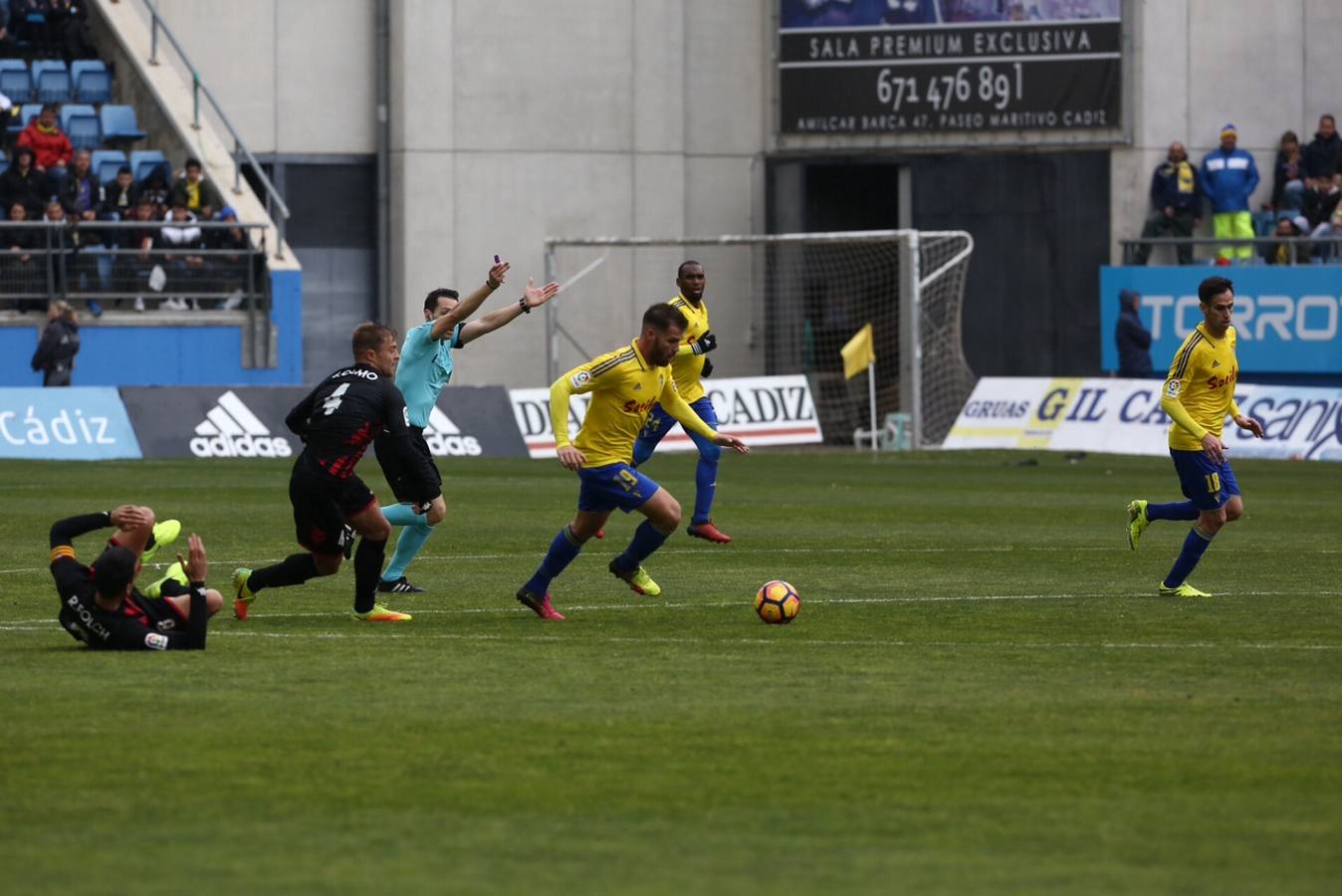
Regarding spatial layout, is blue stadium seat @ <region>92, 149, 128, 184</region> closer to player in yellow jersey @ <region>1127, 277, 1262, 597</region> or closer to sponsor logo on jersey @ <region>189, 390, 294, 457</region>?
sponsor logo on jersey @ <region>189, 390, 294, 457</region>

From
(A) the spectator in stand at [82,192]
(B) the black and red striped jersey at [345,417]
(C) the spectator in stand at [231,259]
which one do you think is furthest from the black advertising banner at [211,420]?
(B) the black and red striped jersey at [345,417]

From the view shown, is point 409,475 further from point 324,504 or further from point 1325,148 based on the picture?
point 1325,148

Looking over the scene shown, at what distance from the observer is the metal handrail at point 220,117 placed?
35094 mm

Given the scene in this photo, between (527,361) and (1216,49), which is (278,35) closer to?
(527,361)

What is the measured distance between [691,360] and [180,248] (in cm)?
1698

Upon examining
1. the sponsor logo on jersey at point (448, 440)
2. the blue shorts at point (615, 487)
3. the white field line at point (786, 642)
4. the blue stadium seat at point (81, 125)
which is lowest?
the sponsor logo on jersey at point (448, 440)

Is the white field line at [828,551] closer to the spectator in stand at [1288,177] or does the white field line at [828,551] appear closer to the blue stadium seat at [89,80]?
the spectator in stand at [1288,177]

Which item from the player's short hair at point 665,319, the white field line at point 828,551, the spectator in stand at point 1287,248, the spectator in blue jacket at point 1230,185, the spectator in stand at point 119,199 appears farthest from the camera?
the spectator in blue jacket at point 1230,185

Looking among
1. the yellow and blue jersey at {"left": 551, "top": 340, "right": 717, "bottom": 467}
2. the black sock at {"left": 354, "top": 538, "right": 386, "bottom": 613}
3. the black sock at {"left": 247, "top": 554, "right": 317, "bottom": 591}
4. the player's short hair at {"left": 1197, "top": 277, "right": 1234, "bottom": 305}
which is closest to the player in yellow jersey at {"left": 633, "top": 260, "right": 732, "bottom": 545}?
the player's short hair at {"left": 1197, "top": 277, "right": 1234, "bottom": 305}

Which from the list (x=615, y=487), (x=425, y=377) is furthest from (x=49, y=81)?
(x=615, y=487)

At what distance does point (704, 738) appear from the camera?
9.12 metres

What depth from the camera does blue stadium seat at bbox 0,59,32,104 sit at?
35688 mm

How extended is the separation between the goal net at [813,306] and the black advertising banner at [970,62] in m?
2.21

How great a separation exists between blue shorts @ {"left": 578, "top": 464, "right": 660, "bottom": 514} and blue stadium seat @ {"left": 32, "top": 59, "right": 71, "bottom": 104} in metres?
25.3
